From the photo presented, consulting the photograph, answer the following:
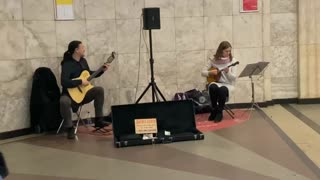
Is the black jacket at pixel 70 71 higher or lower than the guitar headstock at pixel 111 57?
lower

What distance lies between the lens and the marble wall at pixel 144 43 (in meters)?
7.15

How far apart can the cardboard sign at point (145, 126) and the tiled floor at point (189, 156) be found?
7.6 inches

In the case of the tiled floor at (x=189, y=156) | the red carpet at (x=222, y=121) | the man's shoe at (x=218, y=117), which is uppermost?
the man's shoe at (x=218, y=117)

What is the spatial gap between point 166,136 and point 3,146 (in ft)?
6.64

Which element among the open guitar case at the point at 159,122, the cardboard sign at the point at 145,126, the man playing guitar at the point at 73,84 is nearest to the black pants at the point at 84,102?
the man playing guitar at the point at 73,84

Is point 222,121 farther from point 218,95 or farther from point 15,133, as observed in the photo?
point 15,133

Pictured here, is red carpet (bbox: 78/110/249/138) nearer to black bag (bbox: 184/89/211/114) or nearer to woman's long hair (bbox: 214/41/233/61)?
black bag (bbox: 184/89/211/114)

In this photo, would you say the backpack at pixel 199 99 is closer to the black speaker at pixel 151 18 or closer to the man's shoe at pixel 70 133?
the black speaker at pixel 151 18

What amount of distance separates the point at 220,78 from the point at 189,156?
231cm

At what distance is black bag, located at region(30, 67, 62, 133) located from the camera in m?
7.10

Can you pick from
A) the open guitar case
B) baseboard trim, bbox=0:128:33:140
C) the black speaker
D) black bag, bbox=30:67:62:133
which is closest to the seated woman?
the black speaker

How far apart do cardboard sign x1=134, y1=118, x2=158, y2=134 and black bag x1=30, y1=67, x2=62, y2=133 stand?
4.98 ft

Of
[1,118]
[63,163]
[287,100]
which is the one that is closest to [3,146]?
Answer: [1,118]

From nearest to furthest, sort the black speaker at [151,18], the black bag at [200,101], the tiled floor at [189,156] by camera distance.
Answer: the tiled floor at [189,156] → the black speaker at [151,18] → the black bag at [200,101]
